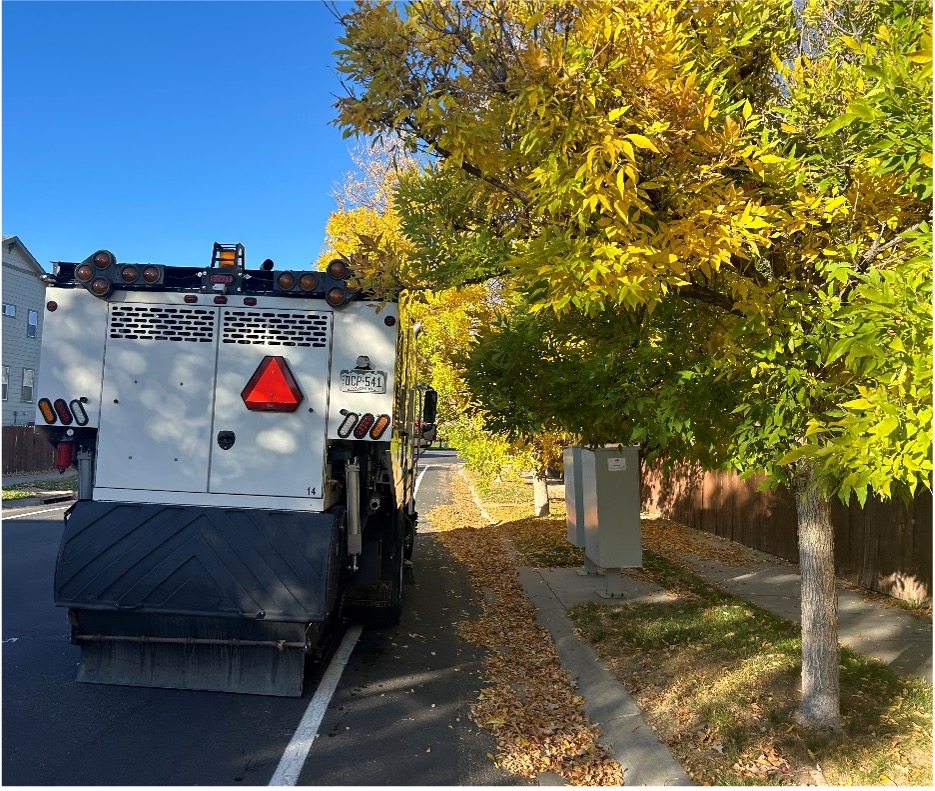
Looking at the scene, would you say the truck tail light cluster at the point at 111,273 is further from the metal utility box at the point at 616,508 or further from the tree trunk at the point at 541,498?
the tree trunk at the point at 541,498

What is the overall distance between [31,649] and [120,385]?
2.63 meters

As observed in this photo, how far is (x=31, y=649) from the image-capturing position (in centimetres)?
637

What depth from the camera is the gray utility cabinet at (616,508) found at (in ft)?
28.0

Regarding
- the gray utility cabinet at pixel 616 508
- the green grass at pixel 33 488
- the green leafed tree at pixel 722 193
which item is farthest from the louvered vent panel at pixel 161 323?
the green grass at pixel 33 488

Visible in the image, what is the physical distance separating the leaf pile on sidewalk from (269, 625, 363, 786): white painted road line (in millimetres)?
1084

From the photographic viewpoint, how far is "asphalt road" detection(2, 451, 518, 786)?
4273mm

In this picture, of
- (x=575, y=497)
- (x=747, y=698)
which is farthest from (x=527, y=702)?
(x=575, y=497)

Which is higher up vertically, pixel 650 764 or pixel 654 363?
pixel 654 363

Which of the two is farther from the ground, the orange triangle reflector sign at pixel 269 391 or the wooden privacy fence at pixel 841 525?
the orange triangle reflector sign at pixel 269 391

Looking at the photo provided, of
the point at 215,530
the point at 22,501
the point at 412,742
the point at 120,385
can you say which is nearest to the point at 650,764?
the point at 412,742

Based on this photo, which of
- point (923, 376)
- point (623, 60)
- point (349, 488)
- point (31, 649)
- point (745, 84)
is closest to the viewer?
point (923, 376)

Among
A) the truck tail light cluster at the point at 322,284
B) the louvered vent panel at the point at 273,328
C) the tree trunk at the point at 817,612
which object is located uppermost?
the truck tail light cluster at the point at 322,284

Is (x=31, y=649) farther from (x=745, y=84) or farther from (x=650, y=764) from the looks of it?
(x=745, y=84)

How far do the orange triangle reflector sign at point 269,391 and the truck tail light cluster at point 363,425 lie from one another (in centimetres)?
39
